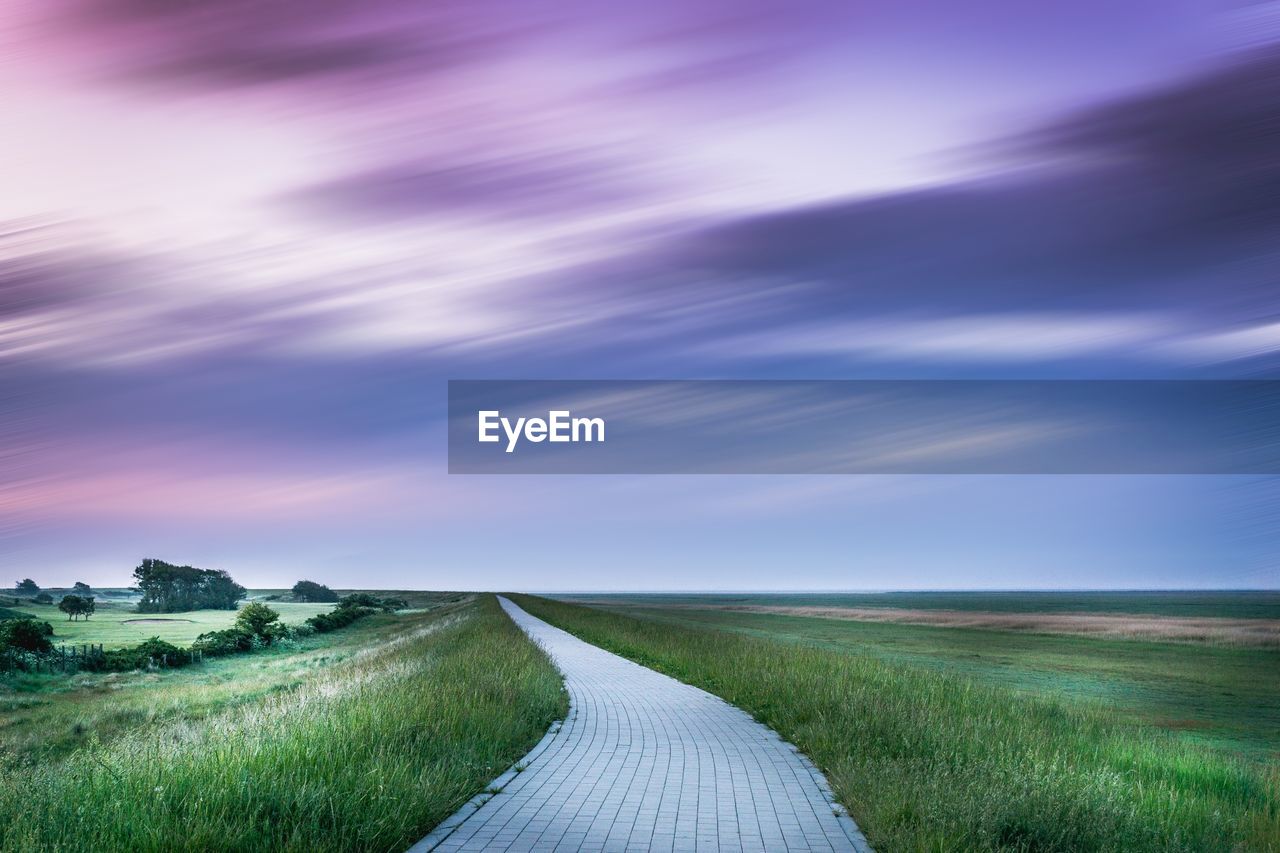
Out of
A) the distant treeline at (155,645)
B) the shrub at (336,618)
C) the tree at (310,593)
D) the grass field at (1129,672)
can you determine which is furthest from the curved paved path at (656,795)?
the tree at (310,593)

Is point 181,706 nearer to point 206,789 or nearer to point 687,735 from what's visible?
point 687,735

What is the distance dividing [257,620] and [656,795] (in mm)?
63030

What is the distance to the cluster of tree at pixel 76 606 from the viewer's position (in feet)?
216

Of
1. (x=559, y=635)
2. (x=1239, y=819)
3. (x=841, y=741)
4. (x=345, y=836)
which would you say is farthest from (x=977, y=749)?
(x=559, y=635)

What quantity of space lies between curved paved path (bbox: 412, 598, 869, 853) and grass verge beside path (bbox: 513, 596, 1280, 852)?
16.3 inches

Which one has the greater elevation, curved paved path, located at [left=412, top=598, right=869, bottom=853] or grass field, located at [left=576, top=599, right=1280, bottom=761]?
curved paved path, located at [left=412, top=598, right=869, bottom=853]

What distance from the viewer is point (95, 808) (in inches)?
223

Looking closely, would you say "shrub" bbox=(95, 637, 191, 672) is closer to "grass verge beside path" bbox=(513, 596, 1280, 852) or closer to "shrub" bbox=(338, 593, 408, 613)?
"grass verge beside path" bbox=(513, 596, 1280, 852)

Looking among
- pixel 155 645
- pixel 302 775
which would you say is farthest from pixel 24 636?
pixel 302 775

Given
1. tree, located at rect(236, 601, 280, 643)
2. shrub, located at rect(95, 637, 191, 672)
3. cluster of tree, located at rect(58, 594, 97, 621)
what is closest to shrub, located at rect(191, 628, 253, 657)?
tree, located at rect(236, 601, 280, 643)

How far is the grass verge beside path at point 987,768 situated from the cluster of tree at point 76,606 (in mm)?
66726

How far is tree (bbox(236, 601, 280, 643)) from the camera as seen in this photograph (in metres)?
60.6

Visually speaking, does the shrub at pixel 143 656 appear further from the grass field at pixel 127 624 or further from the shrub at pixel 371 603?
the shrub at pixel 371 603

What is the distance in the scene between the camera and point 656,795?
24.7 feet
